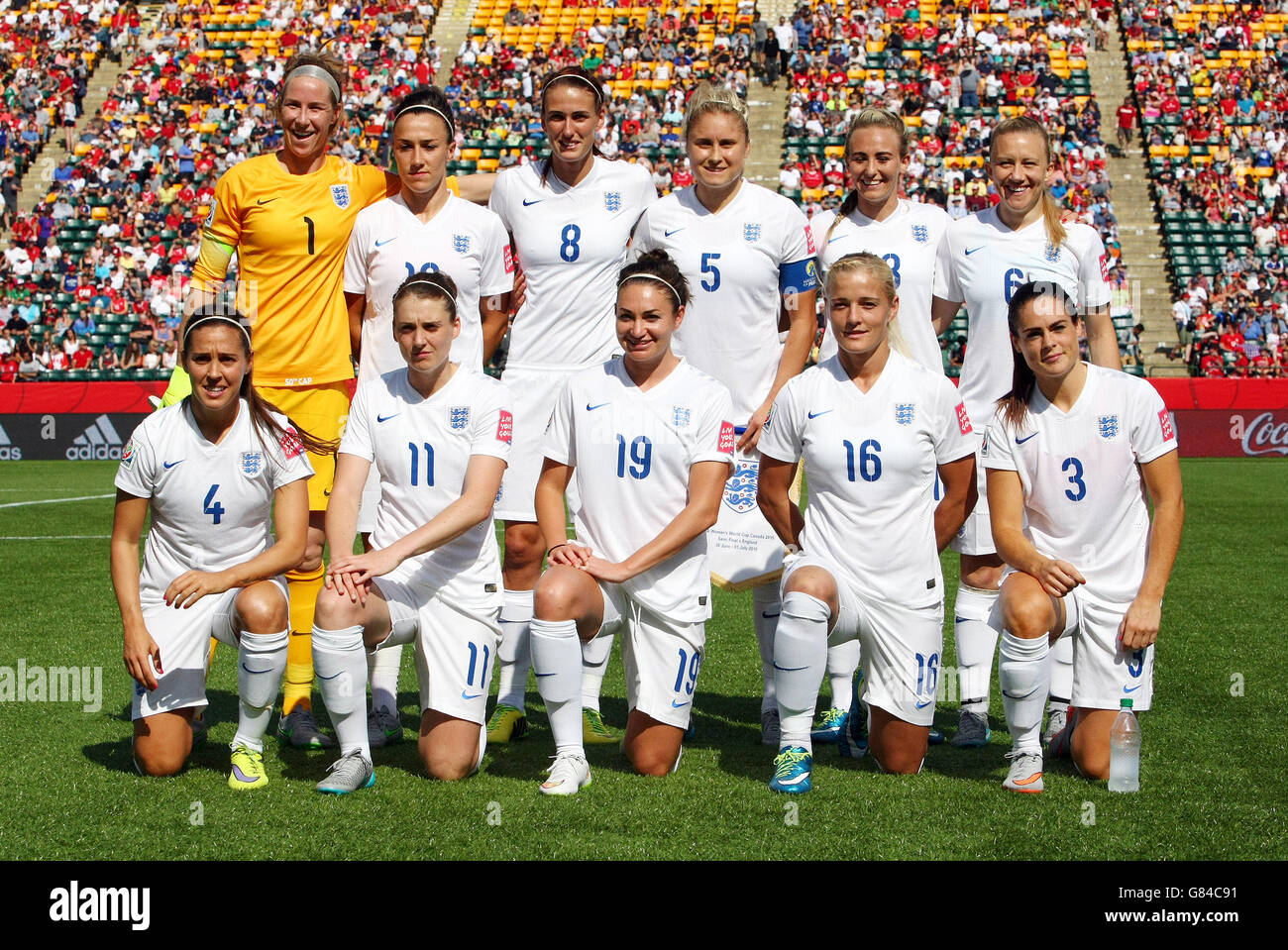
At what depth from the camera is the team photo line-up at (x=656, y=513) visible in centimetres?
443

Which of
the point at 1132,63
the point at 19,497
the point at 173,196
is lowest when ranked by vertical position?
the point at 19,497

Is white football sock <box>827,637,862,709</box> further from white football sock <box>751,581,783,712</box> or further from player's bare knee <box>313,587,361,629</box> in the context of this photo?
player's bare knee <box>313,587,361,629</box>

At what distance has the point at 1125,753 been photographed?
4.39 meters

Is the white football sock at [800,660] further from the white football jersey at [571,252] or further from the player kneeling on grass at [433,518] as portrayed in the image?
the white football jersey at [571,252]

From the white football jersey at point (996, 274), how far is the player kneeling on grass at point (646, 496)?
1.34m

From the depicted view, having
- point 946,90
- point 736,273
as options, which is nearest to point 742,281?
point 736,273

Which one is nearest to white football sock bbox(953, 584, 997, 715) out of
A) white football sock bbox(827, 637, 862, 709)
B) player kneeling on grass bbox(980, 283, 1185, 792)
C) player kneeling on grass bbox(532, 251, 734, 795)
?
white football sock bbox(827, 637, 862, 709)

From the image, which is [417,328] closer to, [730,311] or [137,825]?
[730,311]

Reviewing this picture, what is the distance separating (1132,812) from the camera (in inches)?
161

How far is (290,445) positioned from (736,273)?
1889 mm

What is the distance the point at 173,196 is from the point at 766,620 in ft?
76.0

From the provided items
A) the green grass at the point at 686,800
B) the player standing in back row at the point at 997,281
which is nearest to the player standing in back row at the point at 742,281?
the player standing in back row at the point at 997,281

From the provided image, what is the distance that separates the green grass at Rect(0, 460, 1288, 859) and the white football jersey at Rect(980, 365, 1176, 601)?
2.51ft
